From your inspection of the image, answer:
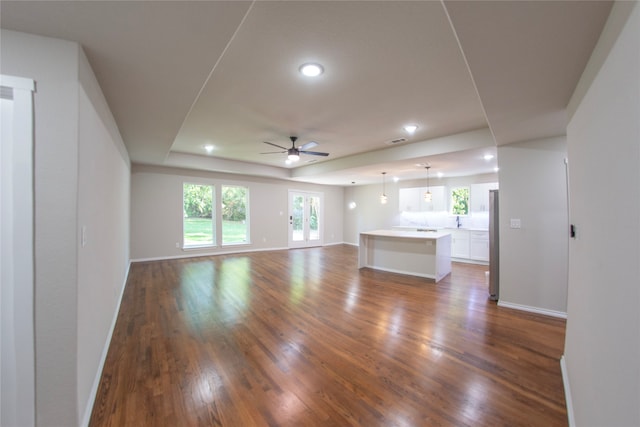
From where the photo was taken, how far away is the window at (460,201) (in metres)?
7.47

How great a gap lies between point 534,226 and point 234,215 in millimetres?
7107

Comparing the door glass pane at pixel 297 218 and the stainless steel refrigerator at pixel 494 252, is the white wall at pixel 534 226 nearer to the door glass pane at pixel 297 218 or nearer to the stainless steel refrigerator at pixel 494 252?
the stainless steel refrigerator at pixel 494 252

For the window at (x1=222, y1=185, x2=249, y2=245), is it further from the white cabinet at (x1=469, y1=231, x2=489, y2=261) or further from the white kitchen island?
Answer: the white cabinet at (x1=469, y1=231, x2=489, y2=261)

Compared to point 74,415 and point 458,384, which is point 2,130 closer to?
point 74,415

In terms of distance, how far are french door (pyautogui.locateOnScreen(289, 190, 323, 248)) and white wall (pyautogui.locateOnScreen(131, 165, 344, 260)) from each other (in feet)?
1.10

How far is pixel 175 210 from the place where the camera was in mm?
6859

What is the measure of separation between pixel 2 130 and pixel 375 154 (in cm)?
507

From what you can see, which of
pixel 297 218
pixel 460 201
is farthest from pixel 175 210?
pixel 460 201

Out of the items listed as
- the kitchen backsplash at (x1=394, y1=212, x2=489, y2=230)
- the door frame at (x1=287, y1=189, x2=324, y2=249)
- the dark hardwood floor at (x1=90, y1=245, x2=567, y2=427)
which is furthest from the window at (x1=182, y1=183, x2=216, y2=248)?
the kitchen backsplash at (x1=394, y1=212, x2=489, y2=230)

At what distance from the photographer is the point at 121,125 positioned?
3199 mm

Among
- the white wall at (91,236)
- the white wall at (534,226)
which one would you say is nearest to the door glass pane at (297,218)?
the white wall at (534,226)

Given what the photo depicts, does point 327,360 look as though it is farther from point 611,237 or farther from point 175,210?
point 175,210

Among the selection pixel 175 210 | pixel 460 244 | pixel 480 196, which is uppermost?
pixel 480 196

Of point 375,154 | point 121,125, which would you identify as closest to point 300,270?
point 375,154
